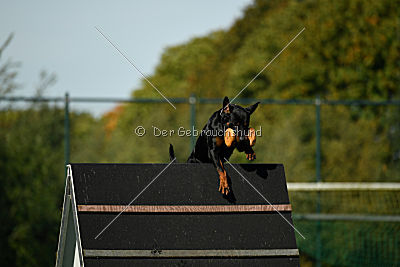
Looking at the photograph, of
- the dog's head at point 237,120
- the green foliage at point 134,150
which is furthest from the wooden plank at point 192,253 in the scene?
the green foliage at point 134,150

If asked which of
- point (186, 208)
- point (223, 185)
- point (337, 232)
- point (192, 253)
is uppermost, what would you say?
point (223, 185)

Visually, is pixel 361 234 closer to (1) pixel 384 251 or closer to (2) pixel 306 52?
(1) pixel 384 251

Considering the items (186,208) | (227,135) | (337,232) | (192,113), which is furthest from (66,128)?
(227,135)

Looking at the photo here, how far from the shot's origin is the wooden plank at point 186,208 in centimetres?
403

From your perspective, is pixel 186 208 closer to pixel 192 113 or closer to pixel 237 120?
pixel 237 120

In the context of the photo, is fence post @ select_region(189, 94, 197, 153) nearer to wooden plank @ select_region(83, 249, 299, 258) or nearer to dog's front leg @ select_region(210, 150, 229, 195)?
dog's front leg @ select_region(210, 150, 229, 195)

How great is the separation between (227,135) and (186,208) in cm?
54

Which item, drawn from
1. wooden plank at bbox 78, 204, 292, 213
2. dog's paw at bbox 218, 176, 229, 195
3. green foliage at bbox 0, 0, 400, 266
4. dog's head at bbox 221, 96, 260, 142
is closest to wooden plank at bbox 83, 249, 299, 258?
wooden plank at bbox 78, 204, 292, 213

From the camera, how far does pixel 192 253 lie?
3.97m

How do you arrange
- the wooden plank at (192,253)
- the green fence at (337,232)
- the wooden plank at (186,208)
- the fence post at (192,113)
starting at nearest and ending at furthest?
the wooden plank at (192,253), the wooden plank at (186,208), the fence post at (192,113), the green fence at (337,232)

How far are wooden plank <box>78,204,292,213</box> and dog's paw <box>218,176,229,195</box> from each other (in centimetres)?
10

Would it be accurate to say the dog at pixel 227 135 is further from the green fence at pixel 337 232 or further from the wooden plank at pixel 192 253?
the green fence at pixel 337 232

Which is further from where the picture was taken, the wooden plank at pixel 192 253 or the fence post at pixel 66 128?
the fence post at pixel 66 128

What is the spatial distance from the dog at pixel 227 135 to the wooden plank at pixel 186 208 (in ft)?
0.38
